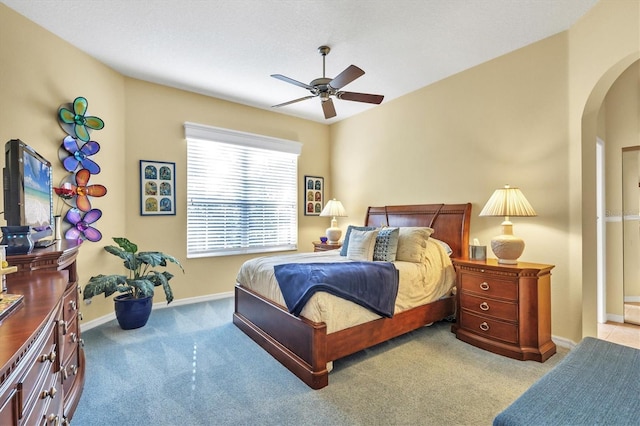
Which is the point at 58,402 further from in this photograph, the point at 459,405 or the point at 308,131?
the point at 308,131

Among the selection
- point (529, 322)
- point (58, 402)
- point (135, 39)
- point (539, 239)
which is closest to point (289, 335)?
point (58, 402)

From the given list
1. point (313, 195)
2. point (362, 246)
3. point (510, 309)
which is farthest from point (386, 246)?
point (313, 195)

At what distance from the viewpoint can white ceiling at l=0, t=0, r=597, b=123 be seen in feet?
8.10

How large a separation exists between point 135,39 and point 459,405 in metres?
4.07

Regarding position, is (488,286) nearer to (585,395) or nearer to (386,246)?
(386,246)

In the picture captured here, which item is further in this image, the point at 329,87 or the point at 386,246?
the point at 386,246

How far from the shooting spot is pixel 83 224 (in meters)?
3.16

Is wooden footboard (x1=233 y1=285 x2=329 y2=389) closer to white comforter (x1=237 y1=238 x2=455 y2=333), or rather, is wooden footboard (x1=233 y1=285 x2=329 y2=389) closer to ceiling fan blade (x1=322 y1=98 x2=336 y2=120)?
white comforter (x1=237 y1=238 x2=455 y2=333)

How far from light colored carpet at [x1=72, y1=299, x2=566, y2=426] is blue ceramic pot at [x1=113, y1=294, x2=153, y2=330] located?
0.15m

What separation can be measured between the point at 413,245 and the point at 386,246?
281mm

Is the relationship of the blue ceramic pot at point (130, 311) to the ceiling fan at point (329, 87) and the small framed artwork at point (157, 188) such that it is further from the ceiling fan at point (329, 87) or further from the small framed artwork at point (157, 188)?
the ceiling fan at point (329, 87)

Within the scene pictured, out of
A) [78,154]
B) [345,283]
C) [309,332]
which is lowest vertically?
[309,332]

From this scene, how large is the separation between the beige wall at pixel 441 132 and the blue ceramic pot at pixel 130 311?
415mm

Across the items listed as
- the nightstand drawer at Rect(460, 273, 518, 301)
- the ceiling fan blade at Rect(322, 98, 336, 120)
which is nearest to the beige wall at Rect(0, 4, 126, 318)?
the ceiling fan blade at Rect(322, 98, 336, 120)
